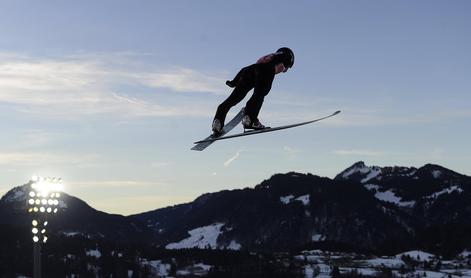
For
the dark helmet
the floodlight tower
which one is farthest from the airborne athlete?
the floodlight tower

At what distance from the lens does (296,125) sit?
1623cm

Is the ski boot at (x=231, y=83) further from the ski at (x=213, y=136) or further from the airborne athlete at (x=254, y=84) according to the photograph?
the ski at (x=213, y=136)

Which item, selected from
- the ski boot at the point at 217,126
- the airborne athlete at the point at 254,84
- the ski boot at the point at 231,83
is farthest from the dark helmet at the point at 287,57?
the ski boot at the point at 217,126

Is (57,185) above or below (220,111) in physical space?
above

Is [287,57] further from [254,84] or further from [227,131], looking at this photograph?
[227,131]

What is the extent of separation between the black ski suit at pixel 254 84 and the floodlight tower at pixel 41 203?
41.1 meters

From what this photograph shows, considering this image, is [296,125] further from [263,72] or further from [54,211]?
[54,211]

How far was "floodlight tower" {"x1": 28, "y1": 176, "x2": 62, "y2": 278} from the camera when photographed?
53.6 meters

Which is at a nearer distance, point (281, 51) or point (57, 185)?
point (281, 51)

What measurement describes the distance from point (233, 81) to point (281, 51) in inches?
46.9

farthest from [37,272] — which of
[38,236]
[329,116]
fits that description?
[329,116]

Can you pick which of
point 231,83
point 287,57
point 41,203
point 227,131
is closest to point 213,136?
point 227,131

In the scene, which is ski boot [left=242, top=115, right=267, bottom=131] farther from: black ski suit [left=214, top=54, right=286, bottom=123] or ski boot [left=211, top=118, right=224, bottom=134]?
ski boot [left=211, top=118, right=224, bottom=134]

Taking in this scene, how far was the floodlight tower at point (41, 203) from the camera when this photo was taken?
53.6 m
